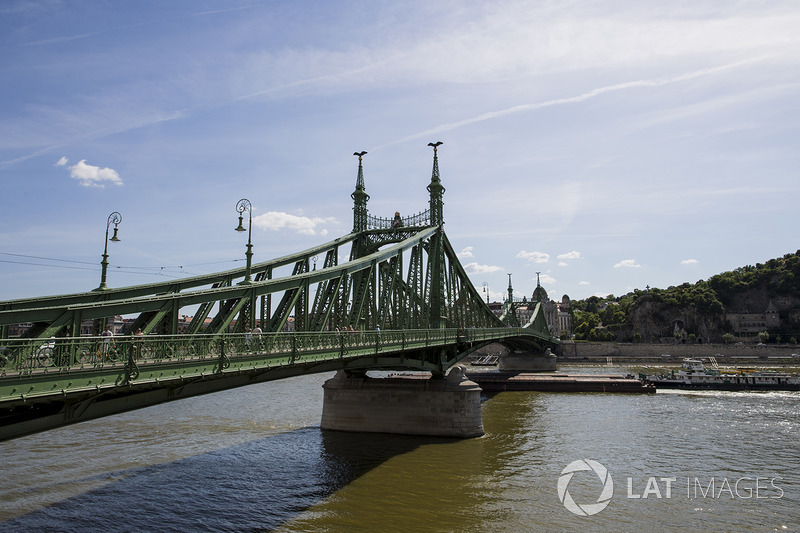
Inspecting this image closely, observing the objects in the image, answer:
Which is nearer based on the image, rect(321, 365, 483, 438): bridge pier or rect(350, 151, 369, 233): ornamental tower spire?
rect(321, 365, 483, 438): bridge pier

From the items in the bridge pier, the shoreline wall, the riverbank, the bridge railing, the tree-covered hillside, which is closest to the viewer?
the bridge railing

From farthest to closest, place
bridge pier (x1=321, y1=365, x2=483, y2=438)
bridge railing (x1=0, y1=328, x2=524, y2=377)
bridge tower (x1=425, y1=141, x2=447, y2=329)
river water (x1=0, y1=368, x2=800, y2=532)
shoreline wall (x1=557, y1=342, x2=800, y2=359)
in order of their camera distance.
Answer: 1. shoreline wall (x1=557, y1=342, x2=800, y2=359)
2. bridge tower (x1=425, y1=141, x2=447, y2=329)
3. bridge pier (x1=321, y1=365, x2=483, y2=438)
4. river water (x1=0, y1=368, x2=800, y2=532)
5. bridge railing (x1=0, y1=328, x2=524, y2=377)

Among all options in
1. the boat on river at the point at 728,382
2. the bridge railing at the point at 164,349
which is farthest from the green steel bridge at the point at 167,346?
the boat on river at the point at 728,382

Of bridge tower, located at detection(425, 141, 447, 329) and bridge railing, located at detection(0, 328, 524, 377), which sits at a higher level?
bridge tower, located at detection(425, 141, 447, 329)

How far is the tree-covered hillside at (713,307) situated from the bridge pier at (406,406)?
124 metres

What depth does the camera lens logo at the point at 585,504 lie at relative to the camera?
19.2 m

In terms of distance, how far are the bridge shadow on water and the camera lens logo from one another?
841 centimetres

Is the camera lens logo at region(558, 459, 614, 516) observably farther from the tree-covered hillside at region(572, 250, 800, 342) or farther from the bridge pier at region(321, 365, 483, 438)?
the tree-covered hillside at region(572, 250, 800, 342)

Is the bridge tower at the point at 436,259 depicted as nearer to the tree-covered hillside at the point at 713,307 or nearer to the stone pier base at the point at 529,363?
the stone pier base at the point at 529,363

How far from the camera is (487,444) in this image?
98.5 feet

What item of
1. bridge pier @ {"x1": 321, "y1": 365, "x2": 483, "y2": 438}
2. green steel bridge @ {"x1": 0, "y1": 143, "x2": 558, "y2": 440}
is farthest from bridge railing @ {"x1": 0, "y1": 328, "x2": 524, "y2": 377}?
bridge pier @ {"x1": 321, "y1": 365, "x2": 483, "y2": 438}

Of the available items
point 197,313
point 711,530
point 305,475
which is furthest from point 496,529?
point 197,313

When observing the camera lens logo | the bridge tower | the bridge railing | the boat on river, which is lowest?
the camera lens logo

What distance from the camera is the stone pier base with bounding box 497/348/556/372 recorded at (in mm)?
87375
